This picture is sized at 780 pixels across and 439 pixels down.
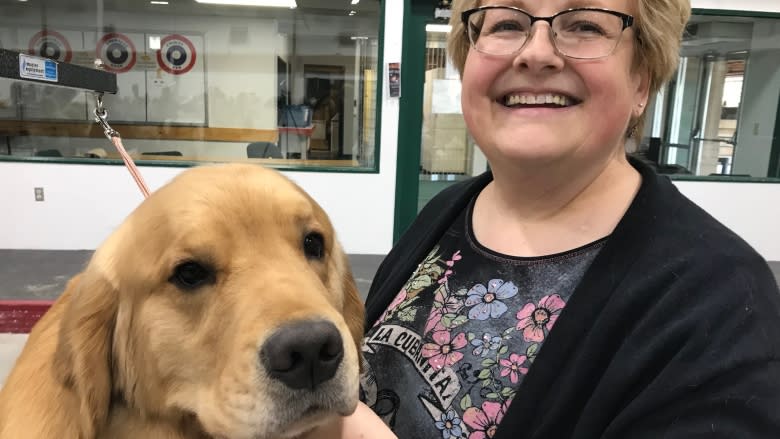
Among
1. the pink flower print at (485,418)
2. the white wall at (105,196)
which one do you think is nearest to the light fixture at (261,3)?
the white wall at (105,196)

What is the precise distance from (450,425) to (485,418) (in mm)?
87

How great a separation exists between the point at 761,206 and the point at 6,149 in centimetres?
846

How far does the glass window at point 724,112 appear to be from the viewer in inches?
265

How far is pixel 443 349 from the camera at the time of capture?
135cm

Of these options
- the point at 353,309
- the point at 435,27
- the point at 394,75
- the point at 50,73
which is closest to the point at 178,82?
the point at 394,75

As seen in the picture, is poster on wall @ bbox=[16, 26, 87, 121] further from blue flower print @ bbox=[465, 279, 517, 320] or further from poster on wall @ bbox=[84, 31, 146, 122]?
blue flower print @ bbox=[465, 279, 517, 320]

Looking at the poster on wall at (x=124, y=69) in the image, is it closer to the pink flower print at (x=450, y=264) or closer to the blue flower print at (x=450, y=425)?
the pink flower print at (x=450, y=264)

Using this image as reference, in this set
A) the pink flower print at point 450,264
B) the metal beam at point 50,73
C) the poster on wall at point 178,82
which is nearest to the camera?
the pink flower print at point 450,264

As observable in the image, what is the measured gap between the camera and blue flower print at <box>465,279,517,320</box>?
4.33ft

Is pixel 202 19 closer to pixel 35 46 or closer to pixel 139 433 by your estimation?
pixel 35 46

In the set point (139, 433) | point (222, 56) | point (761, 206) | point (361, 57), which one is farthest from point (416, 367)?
point (761, 206)

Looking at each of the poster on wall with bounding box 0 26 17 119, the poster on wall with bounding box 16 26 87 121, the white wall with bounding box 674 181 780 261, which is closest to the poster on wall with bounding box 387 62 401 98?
the white wall with bounding box 674 181 780 261

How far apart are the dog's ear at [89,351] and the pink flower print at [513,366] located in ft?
2.91

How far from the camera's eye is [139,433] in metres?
1.31
